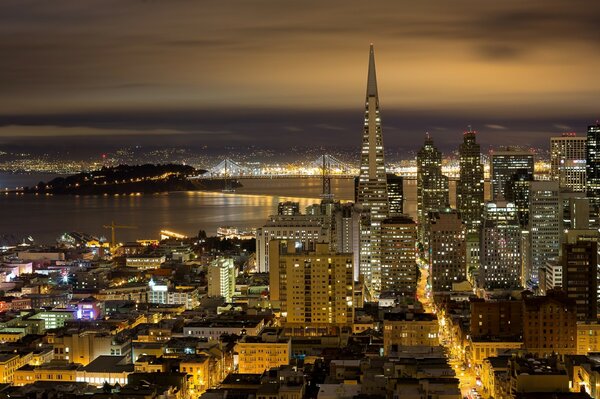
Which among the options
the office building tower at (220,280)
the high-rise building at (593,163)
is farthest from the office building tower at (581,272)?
the high-rise building at (593,163)

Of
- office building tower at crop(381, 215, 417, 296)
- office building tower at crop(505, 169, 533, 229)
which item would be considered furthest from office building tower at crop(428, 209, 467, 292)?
office building tower at crop(505, 169, 533, 229)

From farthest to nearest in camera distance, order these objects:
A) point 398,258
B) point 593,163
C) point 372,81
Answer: point 593,163, point 372,81, point 398,258

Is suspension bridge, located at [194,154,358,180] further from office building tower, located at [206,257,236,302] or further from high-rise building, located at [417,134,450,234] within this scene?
office building tower, located at [206,257,236,302]

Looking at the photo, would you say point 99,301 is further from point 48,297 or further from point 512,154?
point 512,154

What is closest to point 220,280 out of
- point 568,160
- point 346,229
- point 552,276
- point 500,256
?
point 346,229

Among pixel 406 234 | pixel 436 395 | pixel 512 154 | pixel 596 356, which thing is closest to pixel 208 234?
pixel 512 154

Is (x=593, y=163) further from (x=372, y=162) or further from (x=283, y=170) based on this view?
(x=283, y=170)
